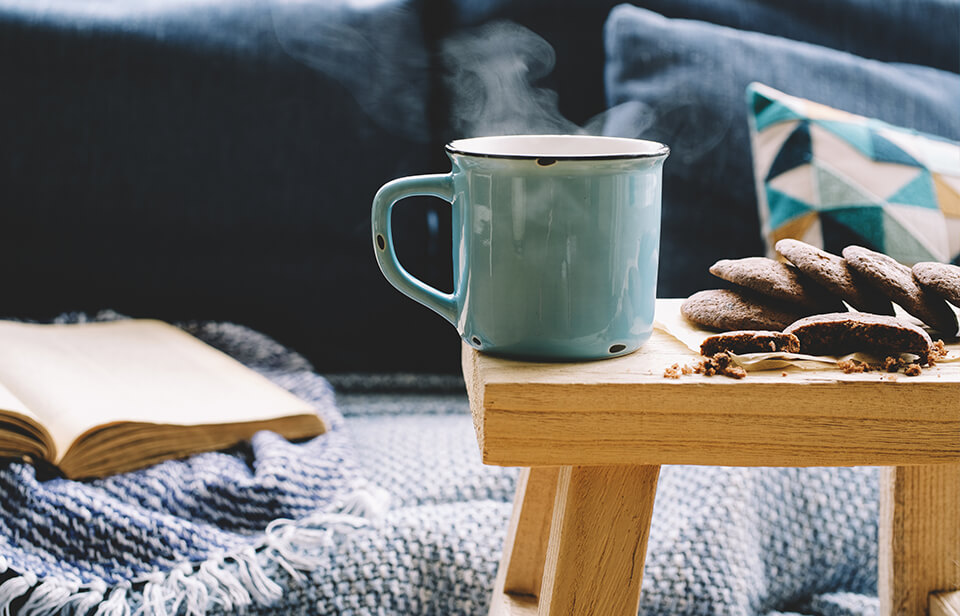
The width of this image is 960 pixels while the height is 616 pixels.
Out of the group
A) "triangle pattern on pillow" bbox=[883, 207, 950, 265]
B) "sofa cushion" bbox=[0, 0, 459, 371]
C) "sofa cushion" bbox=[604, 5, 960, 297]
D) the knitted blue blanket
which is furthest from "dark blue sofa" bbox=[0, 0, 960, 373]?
"triangle pattern on pillow" bbox=[883, 207, 950, 265]

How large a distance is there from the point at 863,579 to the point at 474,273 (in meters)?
0.61

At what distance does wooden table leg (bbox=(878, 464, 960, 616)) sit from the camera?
696 millimetres

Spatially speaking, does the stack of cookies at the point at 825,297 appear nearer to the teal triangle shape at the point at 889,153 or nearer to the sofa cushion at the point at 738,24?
the teal triangle shape at the point at 889,153

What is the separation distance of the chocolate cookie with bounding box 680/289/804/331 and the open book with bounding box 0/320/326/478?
0.56 meters

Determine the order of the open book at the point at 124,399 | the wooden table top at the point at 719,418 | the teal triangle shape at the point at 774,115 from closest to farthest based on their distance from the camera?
Result: 1. the wooden table top at the point at 719,418
2. the open book at the point at 124,399
3. the teal triangle shape at the point at 774,115

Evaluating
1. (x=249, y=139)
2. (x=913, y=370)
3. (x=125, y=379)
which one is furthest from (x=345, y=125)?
(x=913, y=370)

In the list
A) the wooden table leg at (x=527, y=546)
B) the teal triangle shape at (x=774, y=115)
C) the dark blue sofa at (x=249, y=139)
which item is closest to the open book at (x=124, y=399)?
the dark blue sofa at (x=249, y=139)

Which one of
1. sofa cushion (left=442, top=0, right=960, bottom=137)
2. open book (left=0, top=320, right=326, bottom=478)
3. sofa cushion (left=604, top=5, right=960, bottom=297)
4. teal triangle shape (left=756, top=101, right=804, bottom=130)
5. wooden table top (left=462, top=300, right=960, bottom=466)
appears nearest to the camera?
wooden table top (left=462, top=300, right=960, bottom=466)

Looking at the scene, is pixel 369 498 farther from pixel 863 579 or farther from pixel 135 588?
pixel 863 579

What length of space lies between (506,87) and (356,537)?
2.14 ft

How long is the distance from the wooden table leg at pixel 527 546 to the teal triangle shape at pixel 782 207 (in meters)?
0.44

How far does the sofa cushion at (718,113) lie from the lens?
3.56ft

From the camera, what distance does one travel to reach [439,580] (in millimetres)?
787

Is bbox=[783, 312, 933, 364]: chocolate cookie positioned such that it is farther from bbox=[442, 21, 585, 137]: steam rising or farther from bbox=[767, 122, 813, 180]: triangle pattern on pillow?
bbox=[442, 21, 585, 137]: steam rising
